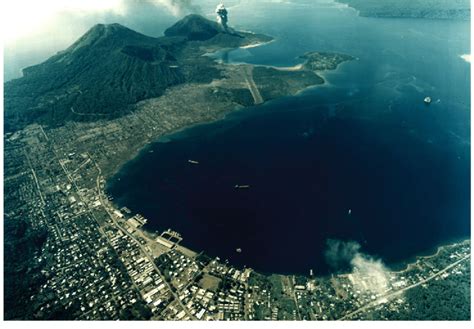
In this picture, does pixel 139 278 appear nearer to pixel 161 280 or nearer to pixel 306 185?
pixel 161 280

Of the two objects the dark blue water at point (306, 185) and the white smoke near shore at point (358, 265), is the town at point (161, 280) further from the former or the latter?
the dark blue water at point (306, 185)

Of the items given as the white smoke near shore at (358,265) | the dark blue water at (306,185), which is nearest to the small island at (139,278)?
the white smoke near shore at (358,265)

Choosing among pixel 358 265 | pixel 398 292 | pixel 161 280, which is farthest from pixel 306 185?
pixel 161 280

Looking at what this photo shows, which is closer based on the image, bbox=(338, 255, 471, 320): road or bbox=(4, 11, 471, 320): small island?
bbox=(338, 255, 471, 320): road

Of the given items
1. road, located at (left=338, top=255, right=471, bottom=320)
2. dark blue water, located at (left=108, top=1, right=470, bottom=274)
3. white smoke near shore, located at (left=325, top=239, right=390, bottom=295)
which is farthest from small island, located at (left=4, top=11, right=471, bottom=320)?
dark blue water, located at (left=108, top=1, right=470, bottom=274)

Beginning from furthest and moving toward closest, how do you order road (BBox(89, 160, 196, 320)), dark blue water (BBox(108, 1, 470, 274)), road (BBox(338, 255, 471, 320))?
dark blue water (BBox(108, 1, 470, 274))
road (BBox(89, 160, 196, 320))
road (BBox(338, 255, 471, 320))

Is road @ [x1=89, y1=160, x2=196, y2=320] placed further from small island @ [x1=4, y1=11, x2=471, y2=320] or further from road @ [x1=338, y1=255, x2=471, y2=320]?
road @ [x1=338, y1=255, x2=471, y2=320]

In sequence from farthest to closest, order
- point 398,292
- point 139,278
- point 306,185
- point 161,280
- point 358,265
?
1. point 306,185
2. point 358,265
3. point 139,278
4. point 161,280
5. point 398,292

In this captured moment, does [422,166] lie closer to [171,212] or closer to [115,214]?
[171,212]

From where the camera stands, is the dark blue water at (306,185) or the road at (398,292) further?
the dark blue water at (306,185)
